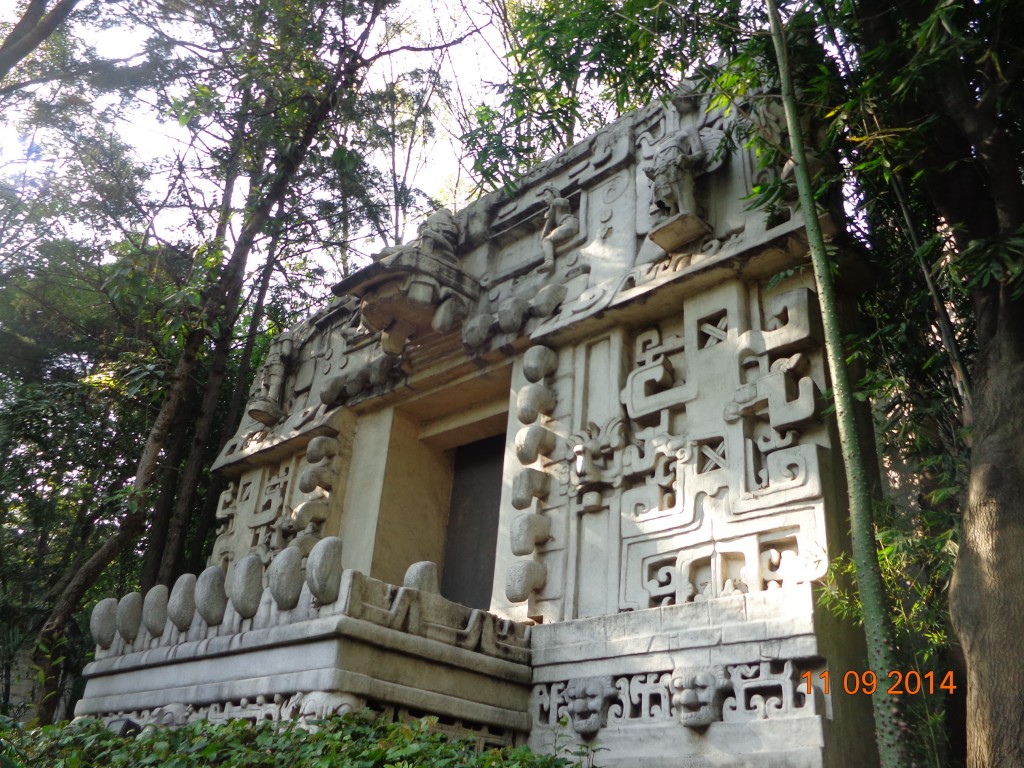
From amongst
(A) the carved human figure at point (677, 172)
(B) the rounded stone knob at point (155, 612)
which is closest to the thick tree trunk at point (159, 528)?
(B) the rounded stone knob at point (155, 612)

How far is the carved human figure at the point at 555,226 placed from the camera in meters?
8.03

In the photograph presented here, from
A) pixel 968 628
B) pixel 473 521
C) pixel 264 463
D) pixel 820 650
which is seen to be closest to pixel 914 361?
pixel 820 650

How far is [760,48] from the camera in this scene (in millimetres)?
5465

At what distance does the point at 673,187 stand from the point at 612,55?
1.04m

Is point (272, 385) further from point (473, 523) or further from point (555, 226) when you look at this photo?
point (555, 226)

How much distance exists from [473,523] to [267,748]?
14.8 feet

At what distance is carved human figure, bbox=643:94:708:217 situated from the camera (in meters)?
6.70

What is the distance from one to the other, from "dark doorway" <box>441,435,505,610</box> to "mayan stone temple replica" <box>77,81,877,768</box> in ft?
0.09

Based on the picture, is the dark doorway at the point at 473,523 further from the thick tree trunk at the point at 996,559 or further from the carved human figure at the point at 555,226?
the thick tree trunk at the point at 996,559

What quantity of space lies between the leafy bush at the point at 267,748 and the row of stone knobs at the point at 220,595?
86 centimetres

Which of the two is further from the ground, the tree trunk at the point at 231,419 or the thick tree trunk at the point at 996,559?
the tree trunk at the point at 231,419

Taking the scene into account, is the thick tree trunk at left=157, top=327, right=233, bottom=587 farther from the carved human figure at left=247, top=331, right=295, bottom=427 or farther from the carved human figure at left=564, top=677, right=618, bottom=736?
the carved human figure at left=564, top=677, right=618, bottom=736

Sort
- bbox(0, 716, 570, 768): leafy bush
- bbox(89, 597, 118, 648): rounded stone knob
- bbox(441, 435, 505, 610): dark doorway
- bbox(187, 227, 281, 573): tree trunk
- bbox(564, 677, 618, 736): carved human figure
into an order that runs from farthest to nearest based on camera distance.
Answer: bbox(187, 227, 281, 573): tree trunk, bbox(441, 435, 505, 610): dark doorway, bbox(89, 597, 118, 648): rounded stone knob, bbox(564, 677, 618, 736): carved human figure, bbox(0, 716, 570, 768): leafy bush

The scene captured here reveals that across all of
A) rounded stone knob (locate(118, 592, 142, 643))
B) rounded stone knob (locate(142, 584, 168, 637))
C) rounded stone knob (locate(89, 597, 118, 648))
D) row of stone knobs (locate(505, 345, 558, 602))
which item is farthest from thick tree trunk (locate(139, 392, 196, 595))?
row of stone knobs (locate(505, 345, 558, 602))
